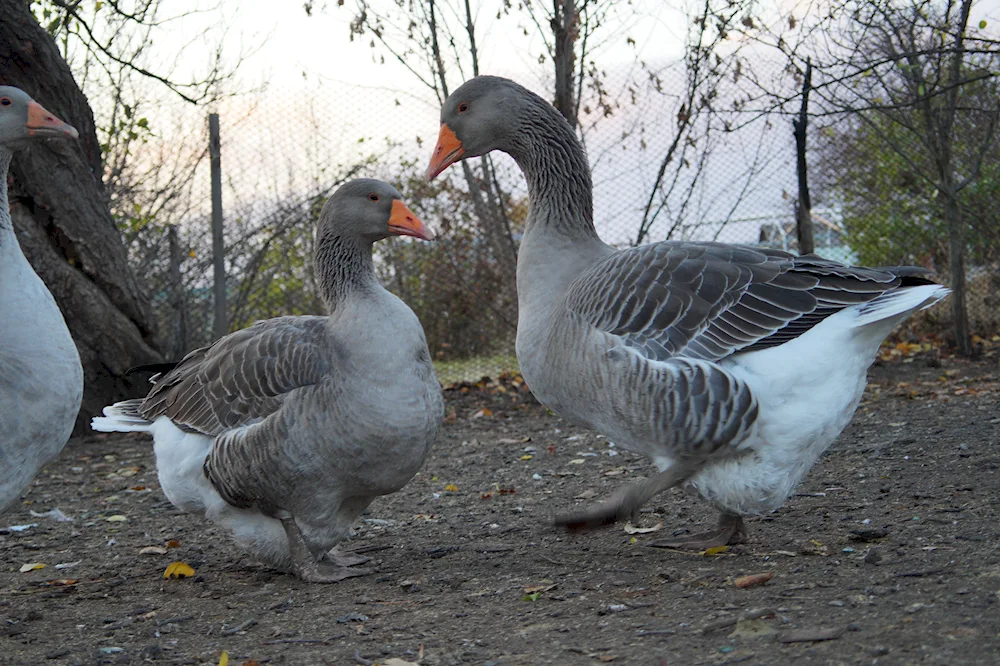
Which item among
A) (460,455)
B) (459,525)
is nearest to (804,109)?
(460,455)

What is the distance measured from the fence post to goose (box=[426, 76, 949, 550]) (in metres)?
5.35

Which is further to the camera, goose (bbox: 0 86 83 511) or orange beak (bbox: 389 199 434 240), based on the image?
orange beak (bbox: 389 199 434 240)

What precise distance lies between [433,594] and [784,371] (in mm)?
1606

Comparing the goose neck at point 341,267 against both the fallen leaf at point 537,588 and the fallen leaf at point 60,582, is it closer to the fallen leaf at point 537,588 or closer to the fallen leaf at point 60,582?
the fallen leaf at point 537,588

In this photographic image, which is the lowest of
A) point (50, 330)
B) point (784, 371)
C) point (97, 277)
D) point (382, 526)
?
point (382, 526)

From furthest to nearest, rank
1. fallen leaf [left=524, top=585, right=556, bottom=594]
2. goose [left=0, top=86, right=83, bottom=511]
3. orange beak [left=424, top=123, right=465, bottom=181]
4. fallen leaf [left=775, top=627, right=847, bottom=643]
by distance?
orange beak [left=424, top=123, right=465, bottom=181] → fallen leaf [left=524, top=585, right=556, bottom=594] → goose [left=0, top=86, right=83, bottom=511] → fallen leaf [left=775, top=627, right=847, bottom=643]

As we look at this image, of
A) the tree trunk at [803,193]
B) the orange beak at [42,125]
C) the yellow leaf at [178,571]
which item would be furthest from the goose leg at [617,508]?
the tree trunk at [803,193]

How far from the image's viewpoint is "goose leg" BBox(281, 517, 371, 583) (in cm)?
396

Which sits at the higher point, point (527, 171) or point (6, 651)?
point (527, 171)

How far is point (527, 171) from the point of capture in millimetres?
4691

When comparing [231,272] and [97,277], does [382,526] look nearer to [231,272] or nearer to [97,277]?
[97,277]

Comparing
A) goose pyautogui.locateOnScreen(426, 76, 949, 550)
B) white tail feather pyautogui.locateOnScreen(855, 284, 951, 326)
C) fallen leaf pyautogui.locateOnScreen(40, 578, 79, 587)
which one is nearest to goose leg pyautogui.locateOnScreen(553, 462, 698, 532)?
goose pyautogui.locateOnScreen(426, 76, 949, 550)

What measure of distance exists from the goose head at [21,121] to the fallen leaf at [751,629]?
3307mm

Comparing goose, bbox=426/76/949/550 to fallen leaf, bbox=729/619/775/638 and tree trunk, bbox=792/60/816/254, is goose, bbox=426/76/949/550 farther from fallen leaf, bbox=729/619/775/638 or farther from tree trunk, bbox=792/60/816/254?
tree trunk, bbox=792/60/816/254
